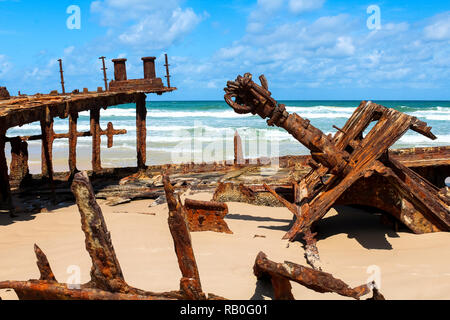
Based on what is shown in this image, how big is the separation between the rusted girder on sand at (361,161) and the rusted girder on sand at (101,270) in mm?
3276

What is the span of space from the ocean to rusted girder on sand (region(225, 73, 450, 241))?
48.8 feet

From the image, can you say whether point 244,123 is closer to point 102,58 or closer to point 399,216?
point 102,58

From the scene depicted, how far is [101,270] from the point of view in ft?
10.2

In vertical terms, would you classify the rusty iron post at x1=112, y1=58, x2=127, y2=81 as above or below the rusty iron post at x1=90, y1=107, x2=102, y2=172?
above

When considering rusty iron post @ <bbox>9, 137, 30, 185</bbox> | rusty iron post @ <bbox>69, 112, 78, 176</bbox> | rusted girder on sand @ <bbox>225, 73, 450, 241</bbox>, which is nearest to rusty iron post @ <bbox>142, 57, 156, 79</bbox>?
rusty iron post @ <bbox>69, 112, 78, 176</bbox>

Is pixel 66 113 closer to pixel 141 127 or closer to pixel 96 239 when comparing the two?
pixel 141 127

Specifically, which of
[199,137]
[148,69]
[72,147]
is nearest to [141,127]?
[148,69]

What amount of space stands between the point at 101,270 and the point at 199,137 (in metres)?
31.2

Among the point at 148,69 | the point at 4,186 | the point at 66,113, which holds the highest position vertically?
A: the point at 148,69

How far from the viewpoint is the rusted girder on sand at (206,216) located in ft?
23.2

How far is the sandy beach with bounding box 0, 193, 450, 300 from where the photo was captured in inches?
182

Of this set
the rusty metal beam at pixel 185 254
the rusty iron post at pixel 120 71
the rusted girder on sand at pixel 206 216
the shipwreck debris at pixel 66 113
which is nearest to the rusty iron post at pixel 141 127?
the shipwreck debris at pixel 66 113

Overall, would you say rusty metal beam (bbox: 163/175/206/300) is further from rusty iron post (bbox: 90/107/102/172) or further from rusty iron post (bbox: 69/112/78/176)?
rusty iron post (bbox: 90/107/102/172)
